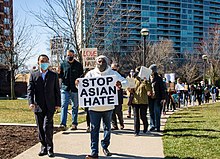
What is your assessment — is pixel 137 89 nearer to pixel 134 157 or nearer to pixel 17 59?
pixel 134 157

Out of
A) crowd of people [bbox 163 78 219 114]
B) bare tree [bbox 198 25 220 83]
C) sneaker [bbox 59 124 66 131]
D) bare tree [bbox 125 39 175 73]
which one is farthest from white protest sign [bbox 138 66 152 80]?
bare tree [bbox 198 25 220 83]

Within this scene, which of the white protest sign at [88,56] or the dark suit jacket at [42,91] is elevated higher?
the white protest sign at [88,56]

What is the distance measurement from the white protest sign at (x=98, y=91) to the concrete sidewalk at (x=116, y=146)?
111 centimetres

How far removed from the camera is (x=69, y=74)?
9836 mm

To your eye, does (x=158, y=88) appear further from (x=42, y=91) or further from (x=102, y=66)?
(x=42, y=91)

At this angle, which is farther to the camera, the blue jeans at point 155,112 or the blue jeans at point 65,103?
the blue jeans at point 155,112

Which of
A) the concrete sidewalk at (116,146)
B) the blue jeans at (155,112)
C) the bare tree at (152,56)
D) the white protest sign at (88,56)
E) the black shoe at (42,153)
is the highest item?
the bare tree at (152,56)

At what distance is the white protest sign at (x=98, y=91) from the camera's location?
6821 millimetres

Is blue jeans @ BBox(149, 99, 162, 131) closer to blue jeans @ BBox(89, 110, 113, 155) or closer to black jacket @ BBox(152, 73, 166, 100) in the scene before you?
black jacket @ BBox(152, 73, 166, 100)

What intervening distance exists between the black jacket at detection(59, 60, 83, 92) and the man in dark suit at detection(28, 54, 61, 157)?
271cm

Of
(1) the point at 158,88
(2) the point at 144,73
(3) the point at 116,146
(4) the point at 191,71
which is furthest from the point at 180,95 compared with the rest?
(4) the point at 191,71

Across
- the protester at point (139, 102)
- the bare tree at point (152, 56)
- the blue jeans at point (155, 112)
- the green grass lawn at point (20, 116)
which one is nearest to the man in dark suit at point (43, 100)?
the protester at point (139, 102)

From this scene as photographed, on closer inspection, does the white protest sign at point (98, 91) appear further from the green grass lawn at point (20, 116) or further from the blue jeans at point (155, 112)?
the green grass lawn at point (20, 116)

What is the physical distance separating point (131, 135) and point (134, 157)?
8.39 feet
